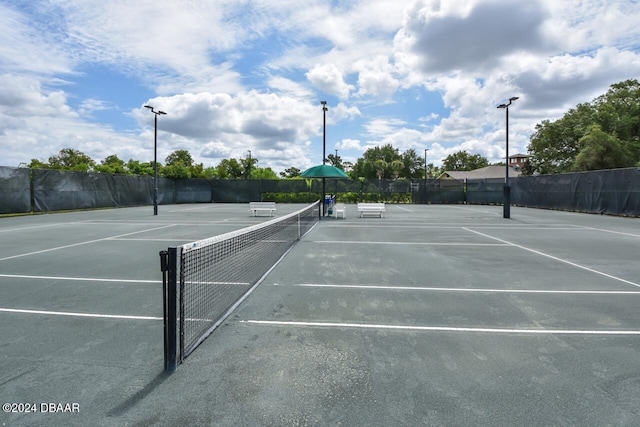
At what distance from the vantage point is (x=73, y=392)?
10.0 ft

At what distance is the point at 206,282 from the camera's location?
6184mm

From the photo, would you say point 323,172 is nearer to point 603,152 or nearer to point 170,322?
point 170,322

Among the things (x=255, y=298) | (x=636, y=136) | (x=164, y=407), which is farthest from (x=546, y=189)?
(x=164, y=407)

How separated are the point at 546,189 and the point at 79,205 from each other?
32111 millimetres

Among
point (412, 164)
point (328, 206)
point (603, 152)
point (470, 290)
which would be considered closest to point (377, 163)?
point (412, 164)

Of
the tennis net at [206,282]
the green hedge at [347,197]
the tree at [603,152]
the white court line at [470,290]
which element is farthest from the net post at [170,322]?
the tree at [603,152]

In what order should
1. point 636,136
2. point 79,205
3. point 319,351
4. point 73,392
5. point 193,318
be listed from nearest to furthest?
point 73,392 < point 319,351 < point 193,318 < point 79,205 < point 636,136

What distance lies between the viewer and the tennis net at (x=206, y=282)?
3418 millimetres

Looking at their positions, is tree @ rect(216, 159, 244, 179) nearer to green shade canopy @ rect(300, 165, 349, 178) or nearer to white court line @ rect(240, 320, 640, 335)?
green shade canopy @ rect(300, 165, 349, 178)

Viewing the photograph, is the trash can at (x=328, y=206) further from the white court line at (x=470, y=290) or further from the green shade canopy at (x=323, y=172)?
the white court line at (x=470, y=290)

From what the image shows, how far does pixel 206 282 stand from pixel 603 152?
40703mm

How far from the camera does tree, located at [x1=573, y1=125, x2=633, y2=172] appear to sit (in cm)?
3488

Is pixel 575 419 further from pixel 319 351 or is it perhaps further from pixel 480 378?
pixel 319 351

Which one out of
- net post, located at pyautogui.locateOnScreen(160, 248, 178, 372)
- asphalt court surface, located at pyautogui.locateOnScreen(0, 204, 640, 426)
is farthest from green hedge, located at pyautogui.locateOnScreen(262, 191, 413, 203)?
net post, located at pyautogui.locateOnScreen(160, 248, 178, 372)
